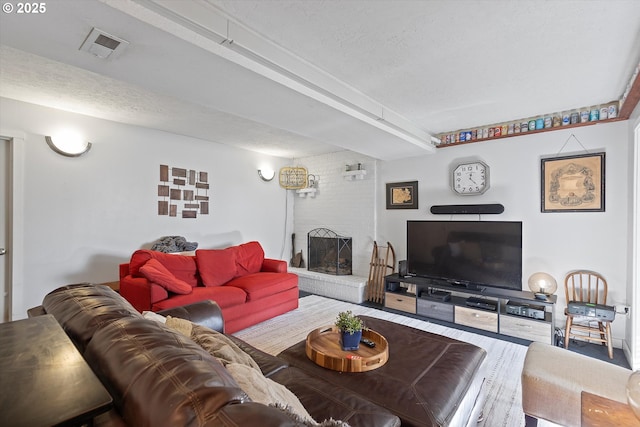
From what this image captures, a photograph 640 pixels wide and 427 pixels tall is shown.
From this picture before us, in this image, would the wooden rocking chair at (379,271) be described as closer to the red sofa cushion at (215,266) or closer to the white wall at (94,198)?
the red sofa cushion at (215,266)

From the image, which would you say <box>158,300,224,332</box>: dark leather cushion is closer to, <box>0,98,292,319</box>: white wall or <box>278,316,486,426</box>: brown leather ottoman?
<box>278,316,486,426</box>: brown leather ottoman

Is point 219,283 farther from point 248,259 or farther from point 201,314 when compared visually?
point 201,314

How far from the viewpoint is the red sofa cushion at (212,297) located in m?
2.76

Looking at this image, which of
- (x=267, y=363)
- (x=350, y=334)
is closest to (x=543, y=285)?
(x=350, y=334)

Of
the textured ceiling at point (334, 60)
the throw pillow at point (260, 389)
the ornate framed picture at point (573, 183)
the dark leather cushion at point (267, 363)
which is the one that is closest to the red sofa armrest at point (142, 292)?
the dark leather cushion at point (267, 363)

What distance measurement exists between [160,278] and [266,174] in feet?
9.54

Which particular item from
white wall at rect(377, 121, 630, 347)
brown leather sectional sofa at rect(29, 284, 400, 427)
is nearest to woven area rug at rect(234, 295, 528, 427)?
white wall at rect(377, 121, 630, 347)

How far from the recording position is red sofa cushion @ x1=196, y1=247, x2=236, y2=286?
3473mm

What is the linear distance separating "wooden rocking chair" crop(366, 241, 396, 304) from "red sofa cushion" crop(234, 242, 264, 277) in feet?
5.64

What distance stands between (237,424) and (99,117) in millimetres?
4096

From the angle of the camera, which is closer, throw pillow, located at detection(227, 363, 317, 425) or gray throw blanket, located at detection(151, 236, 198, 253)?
throw pillow, located at detection(227, 363, 317, 425)

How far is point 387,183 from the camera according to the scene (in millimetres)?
4555

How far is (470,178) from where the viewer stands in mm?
3732

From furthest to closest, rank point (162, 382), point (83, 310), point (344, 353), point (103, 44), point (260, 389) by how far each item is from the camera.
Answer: point (344, 353), point (103, 44), point (83, 310), point (260, 389), point (162, 382)
